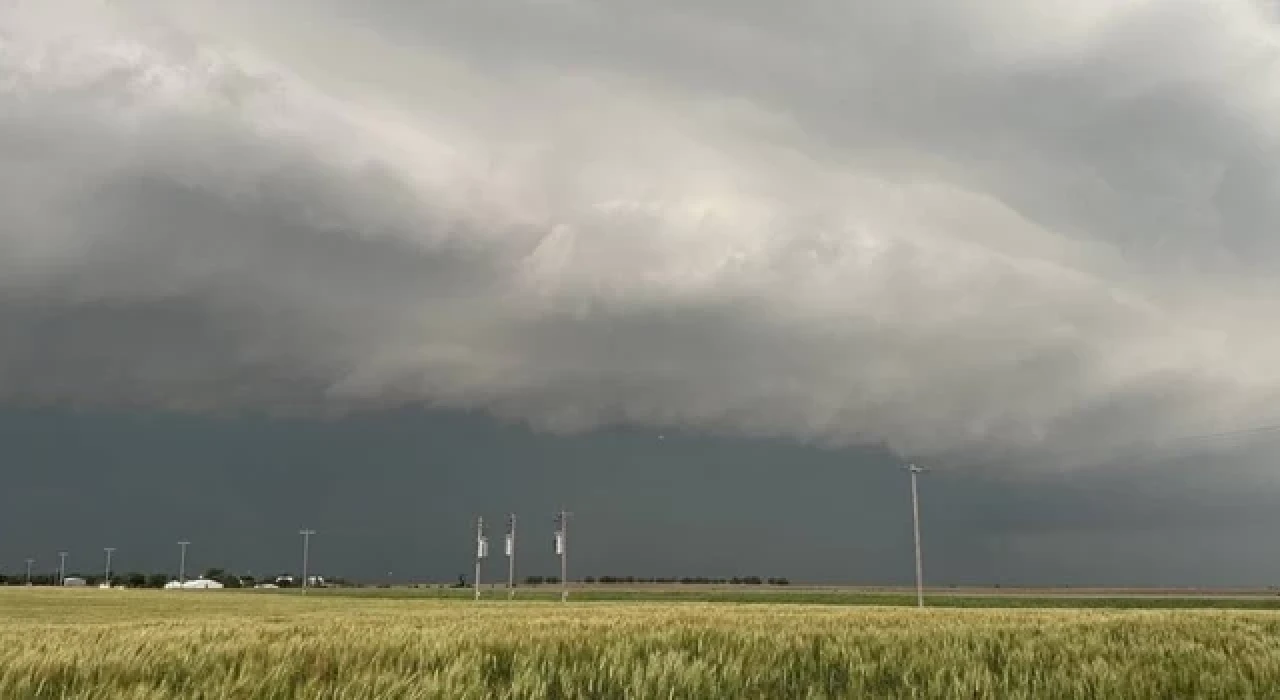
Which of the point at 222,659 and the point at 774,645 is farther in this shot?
the point at 774,645

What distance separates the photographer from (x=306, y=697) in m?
6.20

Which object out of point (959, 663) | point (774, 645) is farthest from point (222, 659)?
point (959, 663)

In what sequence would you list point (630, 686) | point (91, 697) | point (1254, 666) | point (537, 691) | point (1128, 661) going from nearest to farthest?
point (91, 697), point (537, 691), point (630, 686), point (1254, 666), point (1128, 661)

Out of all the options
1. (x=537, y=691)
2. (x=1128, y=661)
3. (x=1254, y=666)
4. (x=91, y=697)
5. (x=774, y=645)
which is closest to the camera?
(x=91, y=697)

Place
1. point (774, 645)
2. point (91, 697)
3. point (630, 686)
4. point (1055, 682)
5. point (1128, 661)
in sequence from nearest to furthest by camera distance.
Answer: point (91, 697) < point (630, 686) < point (1055, 682) < point (1128, 661) < point (774, 645)

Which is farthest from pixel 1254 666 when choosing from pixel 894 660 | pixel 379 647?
pixel 379 647

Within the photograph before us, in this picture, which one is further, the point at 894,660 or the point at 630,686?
the point at 894,660

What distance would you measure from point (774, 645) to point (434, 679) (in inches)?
229

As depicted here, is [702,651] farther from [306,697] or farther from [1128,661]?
[306,697]

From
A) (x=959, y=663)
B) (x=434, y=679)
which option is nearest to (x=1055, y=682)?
(x=959, y=663)

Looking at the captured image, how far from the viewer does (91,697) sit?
6199 millimetres

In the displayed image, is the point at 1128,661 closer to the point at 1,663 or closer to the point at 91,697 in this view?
the point at 91,697

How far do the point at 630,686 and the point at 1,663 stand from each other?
486cm

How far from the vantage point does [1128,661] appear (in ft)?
34.7
